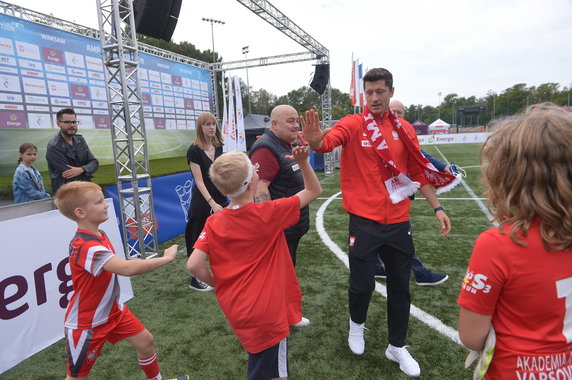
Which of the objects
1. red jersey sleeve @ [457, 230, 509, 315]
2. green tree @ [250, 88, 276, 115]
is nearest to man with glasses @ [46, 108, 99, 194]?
red jersey sleeve @ [457, 230, 509, 315]

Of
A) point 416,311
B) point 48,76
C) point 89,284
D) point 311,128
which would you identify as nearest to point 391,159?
point 311,128

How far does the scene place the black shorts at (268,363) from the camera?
188cm

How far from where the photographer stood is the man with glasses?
15.0 feet

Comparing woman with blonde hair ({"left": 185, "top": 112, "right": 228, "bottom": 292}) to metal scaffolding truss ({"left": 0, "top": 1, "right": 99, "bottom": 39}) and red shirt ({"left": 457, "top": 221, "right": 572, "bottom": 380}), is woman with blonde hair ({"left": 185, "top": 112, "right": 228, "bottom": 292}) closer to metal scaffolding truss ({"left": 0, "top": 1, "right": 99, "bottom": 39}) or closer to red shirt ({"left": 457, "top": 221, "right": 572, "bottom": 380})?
red shirt ({"left": 457, "top": 221, "right": 572, "bottom": 380})

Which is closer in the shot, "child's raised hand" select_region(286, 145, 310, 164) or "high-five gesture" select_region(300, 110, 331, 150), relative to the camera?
"child's raised hand" select_region(286, 145, 310, 164)

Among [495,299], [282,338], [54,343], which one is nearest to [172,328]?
[54,343]

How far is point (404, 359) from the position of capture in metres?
2.71

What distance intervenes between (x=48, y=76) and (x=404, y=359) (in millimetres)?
12512

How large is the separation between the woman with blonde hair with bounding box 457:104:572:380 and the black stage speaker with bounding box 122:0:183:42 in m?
6.23

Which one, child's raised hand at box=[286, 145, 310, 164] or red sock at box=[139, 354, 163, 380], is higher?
child's raised hand at box=[286, 145, 310, 164]

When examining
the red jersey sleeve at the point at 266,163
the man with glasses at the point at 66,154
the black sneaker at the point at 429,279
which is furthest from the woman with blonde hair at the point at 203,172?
the black sneaker at the point at 429,279

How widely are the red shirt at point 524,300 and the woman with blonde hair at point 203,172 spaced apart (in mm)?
3168

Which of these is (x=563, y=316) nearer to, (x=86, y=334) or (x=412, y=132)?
(x=412, y=132)

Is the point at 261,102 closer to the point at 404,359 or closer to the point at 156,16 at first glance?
the point at 156,16
